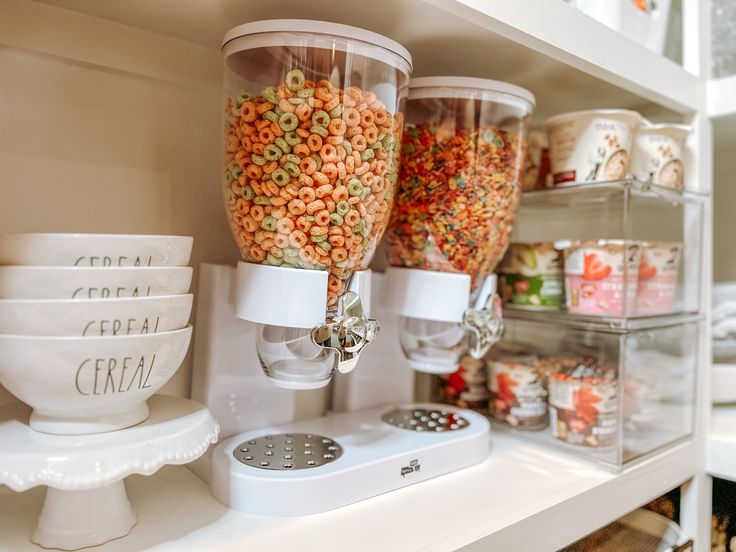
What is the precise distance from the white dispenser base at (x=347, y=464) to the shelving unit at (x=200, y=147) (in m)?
0.02

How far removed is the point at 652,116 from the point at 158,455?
0.95 m

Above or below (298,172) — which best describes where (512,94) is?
above

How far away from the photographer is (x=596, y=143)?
804 mm

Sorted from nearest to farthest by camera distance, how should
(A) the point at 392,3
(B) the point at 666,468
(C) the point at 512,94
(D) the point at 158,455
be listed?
(D) the point at 158,455 → (A) the point at 392,3 → (C) the point at 512,94 → (B) the point at 666,468

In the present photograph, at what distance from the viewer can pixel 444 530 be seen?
22.2 inches

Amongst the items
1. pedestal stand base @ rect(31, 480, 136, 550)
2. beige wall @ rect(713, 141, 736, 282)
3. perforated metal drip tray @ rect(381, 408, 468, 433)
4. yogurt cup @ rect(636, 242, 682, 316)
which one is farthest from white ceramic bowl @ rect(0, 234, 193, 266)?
beige wall @ rect(713, 141, 736, 282)

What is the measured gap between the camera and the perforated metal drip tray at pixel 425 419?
2.54ft

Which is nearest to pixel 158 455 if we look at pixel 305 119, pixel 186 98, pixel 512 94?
pixel 305 119

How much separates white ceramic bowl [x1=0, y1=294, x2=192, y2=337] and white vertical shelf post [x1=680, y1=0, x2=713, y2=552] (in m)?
0.86

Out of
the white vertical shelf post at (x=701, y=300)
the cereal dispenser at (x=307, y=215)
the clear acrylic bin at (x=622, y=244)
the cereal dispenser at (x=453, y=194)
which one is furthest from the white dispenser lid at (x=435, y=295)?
the white vertical shelf post at (x=701, y=300)

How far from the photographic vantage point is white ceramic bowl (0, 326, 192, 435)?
0.45 metres

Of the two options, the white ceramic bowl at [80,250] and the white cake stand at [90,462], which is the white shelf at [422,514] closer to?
the white cake stand at [90,462]

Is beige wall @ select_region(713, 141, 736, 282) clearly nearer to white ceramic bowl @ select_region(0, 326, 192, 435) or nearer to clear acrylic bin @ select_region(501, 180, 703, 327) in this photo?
clear acrylic bin @ select_region(501, 180, 703, 327)

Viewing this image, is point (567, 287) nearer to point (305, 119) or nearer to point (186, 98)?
point (305, 119)
